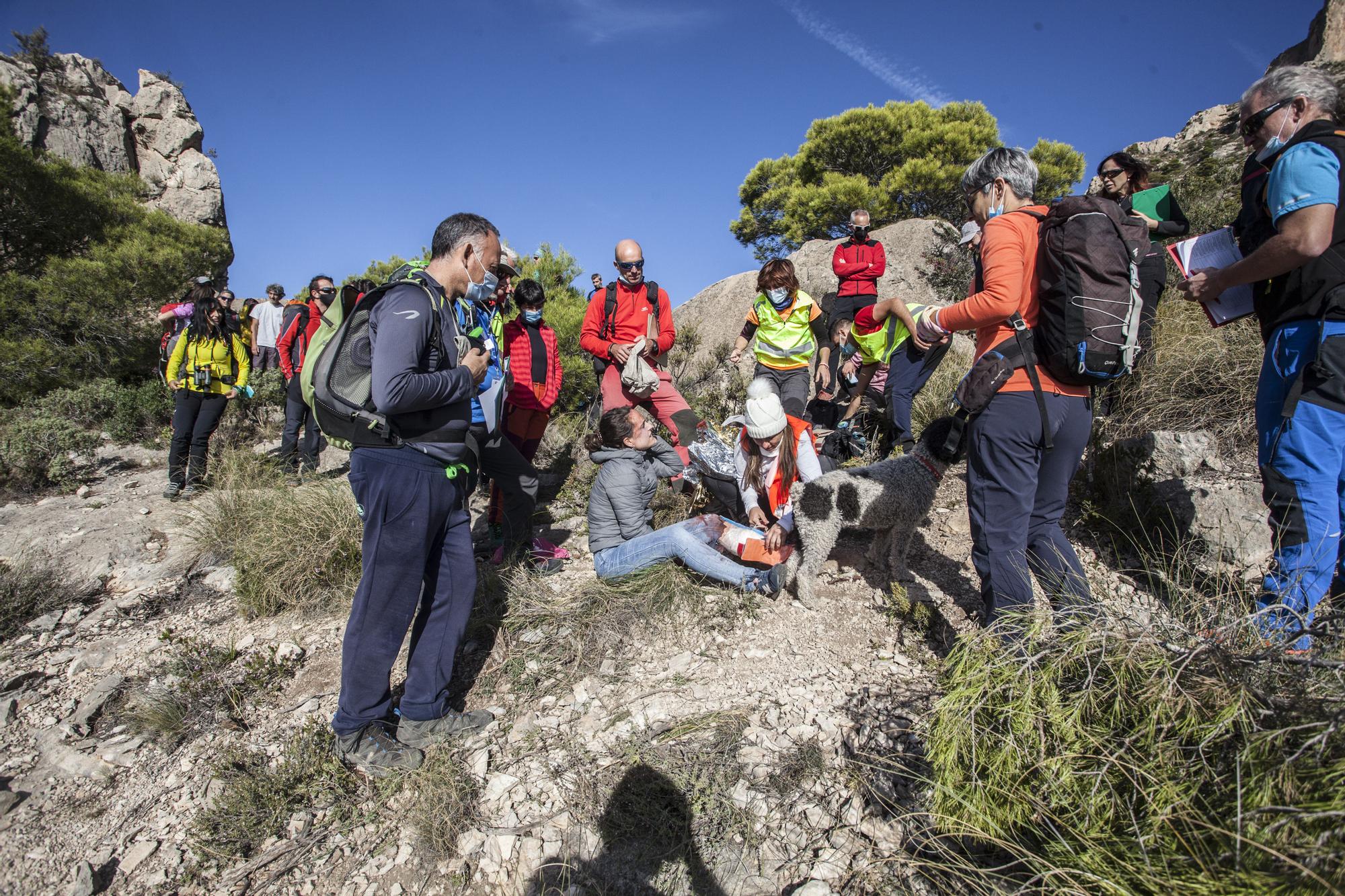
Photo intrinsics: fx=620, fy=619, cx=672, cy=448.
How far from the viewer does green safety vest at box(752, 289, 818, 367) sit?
5.04m

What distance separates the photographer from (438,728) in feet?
8.68

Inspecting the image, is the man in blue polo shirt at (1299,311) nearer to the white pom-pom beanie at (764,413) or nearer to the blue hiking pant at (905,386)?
the white pom-pom beanie at (764,413)

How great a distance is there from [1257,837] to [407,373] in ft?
8.15

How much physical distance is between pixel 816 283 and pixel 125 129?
94.3ft

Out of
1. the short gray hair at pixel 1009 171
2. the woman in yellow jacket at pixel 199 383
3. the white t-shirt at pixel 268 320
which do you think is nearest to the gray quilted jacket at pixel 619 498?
the short gray hair at pixel 1009 171

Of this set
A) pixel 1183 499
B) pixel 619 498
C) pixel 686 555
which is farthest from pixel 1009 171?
pixel 619 498

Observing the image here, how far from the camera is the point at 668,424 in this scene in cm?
521

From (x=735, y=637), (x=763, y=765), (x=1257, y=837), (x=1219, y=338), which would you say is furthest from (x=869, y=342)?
(x=1257, y=837)

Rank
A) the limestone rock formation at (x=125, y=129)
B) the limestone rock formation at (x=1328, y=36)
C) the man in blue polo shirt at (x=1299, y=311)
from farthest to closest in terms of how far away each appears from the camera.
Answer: the limestone rock formation at (x=125, y=129)
the limestone rock formation at (x=1328, y=36)
the man in blue polo shirt at (x=1299, y=311)

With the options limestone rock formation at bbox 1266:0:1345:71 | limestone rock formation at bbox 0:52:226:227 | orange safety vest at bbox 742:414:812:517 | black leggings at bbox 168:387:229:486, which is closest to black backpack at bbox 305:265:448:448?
orange safety vest at bbox 742:414:812:517

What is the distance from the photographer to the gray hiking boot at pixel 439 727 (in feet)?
8.54

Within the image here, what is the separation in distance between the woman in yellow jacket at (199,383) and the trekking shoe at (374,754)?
4862 mm

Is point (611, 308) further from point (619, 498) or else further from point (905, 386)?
point (905, 386)

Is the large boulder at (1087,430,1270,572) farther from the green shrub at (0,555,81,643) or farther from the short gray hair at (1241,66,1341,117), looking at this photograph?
the green shrub at (0,555,81,643)
